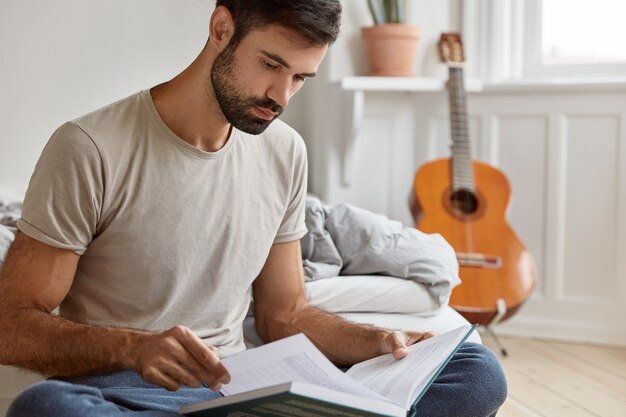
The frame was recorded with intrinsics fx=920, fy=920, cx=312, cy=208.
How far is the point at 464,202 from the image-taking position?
3.08 meters

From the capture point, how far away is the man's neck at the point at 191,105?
4.95 feet

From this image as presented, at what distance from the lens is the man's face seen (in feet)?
4.71

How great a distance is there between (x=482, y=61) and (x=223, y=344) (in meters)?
2.07

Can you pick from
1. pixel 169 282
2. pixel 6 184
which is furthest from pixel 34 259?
pixel 6 184

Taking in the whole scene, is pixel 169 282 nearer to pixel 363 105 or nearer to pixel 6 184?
pixel 6 184

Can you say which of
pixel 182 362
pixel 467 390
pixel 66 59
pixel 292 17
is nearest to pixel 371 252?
pixel 467 390

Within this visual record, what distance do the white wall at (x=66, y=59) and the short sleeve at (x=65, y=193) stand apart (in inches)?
58.8

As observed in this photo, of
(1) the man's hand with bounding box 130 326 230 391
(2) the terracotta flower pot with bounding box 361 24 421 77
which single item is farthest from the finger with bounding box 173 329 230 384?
(2) the terracotta flower pot with bounding box 361 24 421 77

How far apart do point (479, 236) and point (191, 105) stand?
169 cm

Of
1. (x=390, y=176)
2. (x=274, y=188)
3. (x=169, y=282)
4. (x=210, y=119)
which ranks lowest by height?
(x=390, y=176)

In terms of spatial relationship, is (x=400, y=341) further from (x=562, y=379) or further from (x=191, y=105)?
(x=562, y=379)

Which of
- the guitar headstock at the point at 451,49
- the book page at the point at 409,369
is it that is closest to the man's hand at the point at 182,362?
the book page at the point at 409,369

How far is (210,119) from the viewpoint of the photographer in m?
1.52

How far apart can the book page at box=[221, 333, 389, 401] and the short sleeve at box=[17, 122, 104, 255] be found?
1.04 feet
